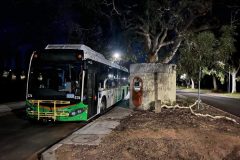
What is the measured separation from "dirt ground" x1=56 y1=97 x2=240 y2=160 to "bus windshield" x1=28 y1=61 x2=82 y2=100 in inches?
109

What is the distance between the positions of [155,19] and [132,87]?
4.79 metres

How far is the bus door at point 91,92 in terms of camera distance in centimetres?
1245

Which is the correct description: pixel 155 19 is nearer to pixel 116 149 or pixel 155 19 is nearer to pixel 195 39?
pixel 195 39

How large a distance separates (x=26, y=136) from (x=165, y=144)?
5348 mm

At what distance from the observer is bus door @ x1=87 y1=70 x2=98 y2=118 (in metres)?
12.5

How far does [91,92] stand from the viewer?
12.8 m

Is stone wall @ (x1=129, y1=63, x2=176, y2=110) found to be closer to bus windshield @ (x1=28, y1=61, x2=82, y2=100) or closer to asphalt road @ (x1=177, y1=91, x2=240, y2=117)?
asphalt road @ (x1=177, y1=91, x2=240, y2=117)

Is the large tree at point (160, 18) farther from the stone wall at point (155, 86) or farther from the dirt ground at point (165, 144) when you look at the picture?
the dirt ground at point (165, 144)

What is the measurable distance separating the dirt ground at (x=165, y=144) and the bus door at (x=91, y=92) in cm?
233

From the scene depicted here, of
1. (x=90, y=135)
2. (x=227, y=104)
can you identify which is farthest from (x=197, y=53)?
(x=90, y=135)

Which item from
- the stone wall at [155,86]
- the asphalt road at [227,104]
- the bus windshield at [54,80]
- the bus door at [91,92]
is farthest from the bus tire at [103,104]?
the asphalt road at [227,104]

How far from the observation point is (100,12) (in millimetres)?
19203

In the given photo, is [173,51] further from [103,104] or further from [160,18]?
[103,104]

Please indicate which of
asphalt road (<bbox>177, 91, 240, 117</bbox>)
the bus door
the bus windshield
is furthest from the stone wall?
the bus windshield
